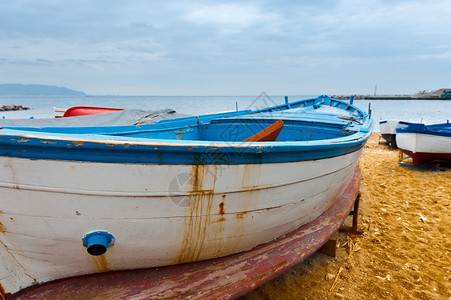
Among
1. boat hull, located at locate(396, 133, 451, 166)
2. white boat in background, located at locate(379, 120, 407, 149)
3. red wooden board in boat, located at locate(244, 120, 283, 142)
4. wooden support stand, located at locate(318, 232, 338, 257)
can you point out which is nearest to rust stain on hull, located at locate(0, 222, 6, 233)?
red wooden board in boat, located at locate(244, 120, 283, 142)

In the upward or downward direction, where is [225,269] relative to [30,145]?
downward

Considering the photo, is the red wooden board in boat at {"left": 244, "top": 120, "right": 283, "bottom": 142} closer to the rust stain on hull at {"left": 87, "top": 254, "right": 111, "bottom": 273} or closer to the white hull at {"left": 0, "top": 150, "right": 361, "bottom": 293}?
the white hull at {"left": 0, "top": 150, "right": 361, "bottom": 293}

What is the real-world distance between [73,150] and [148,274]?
1272 millimetres

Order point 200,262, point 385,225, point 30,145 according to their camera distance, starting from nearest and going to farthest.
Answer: point 30,145
point 200,262
point 385,225

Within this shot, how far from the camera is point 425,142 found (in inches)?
310

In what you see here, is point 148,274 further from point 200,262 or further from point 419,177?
point 419,177

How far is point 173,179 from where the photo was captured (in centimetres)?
195

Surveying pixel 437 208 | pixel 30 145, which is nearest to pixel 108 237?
pixel 30 145

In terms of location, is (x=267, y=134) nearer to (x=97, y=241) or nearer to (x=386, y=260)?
(x=97, y=241)

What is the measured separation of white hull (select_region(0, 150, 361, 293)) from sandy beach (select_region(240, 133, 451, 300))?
1.17 m

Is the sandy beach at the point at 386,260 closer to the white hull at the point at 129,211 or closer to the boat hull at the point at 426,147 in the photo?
the white hull at the point at 129,211

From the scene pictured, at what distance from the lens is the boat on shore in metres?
7.70

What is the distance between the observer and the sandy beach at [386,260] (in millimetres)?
2920

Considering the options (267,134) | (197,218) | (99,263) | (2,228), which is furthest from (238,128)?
(2,228)
